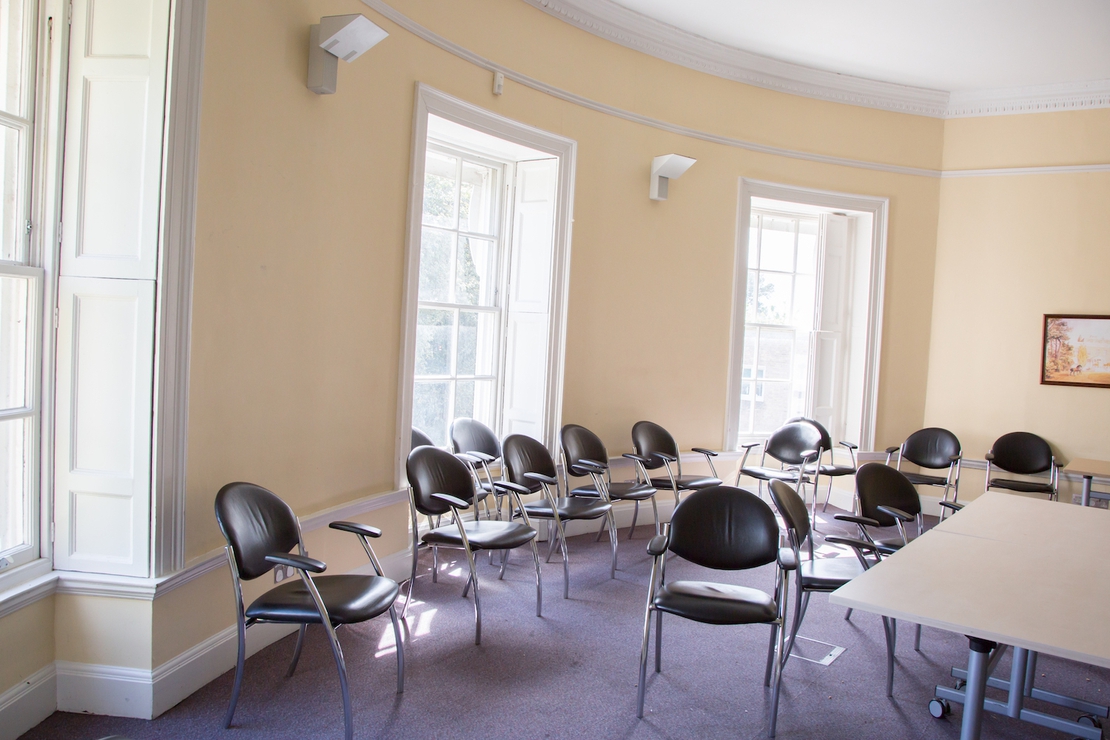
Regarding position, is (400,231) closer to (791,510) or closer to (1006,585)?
(791,510)

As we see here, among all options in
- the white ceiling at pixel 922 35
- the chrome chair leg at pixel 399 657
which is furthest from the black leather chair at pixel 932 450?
the chrome chair leg at pixel 399 657

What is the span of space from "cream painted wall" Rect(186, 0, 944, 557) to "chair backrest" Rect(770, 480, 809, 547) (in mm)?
2101

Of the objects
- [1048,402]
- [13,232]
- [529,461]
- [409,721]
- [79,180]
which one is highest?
[79,180]

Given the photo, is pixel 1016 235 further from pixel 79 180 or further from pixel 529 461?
pixel 79 180

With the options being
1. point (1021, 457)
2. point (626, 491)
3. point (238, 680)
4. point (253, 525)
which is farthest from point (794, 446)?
point (238, 680)

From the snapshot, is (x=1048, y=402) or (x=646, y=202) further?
(x=1048, y=402)

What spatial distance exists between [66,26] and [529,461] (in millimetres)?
3105

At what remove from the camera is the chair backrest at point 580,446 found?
4996mm

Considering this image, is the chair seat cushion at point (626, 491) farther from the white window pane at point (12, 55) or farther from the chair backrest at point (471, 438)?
the white window pane at point (12, 55)

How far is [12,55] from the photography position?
8.23 ft

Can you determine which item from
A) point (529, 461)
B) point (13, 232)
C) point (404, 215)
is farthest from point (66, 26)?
point (529, 461)

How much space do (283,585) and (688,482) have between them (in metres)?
3.10

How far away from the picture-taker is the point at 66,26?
2615 millimetres

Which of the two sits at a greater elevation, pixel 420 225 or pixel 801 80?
pixel 801 80
